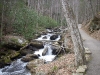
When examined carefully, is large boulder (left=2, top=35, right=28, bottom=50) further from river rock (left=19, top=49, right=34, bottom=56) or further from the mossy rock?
the mossy rock

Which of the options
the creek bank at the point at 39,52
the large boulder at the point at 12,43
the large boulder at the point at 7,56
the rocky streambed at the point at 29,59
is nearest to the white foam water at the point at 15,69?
the rocky streambed at the point at 29,59

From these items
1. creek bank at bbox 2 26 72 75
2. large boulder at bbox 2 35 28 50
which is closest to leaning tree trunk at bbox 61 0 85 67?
creek bank at bbox 2 26 72 75

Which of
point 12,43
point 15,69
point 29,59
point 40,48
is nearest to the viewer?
point 15,69

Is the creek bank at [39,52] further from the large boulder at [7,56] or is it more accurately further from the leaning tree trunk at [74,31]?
the leaning tree trunk at [74,31]

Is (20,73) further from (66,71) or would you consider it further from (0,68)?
(66,71)

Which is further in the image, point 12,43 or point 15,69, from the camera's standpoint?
point 12,43

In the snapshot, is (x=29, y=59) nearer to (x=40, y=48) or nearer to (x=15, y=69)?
(x=15, y=69)

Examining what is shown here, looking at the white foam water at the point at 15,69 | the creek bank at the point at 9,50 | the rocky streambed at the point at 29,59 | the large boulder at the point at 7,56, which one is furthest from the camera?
the creek bank at the point at 9,50

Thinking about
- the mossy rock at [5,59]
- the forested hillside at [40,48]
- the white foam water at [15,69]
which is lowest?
the white foam water at [15,69]

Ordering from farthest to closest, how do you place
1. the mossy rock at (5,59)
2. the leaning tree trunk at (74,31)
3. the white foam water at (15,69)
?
the mossy rock at (5,59), the white foam water at (15,69), the leaning tree trunk at (74,31)

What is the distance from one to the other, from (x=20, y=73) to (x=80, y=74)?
21.7ft

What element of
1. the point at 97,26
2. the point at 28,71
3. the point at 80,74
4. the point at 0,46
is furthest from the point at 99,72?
the point at 97,26

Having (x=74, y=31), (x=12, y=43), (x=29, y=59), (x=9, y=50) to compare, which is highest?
(x=74, y=31)

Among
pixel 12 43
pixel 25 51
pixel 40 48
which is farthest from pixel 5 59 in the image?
pixel 40 48
